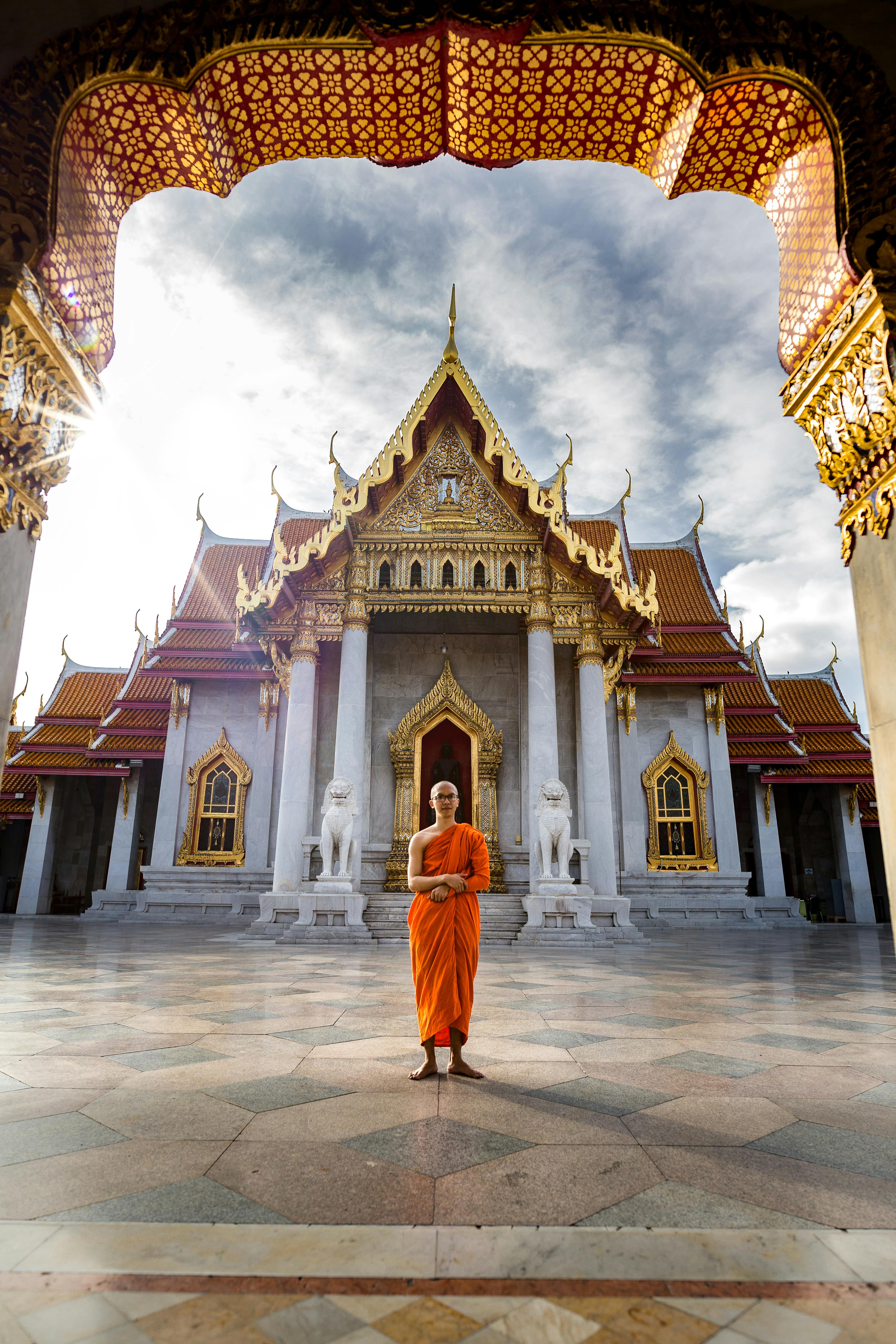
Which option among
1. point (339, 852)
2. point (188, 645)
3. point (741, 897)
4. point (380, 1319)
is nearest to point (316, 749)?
point (339, 852)

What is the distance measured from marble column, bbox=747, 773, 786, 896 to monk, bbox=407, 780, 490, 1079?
16.6 meters

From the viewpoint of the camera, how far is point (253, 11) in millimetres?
3123

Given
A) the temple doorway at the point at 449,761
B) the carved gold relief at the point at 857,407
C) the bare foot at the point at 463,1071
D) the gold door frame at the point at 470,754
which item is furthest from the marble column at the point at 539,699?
the carved gold relief at the point at 857,407

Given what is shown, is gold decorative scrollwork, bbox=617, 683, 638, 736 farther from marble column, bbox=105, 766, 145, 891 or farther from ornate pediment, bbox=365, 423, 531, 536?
marble column, bbox=105, 766, 145, 891

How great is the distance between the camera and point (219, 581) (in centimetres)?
2016

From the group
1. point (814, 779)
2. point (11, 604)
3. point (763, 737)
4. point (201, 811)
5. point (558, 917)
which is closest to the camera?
point (11, 604)

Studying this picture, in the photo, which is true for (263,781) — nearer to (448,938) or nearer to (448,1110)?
(448,938)

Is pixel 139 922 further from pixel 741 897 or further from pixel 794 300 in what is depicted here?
pixel 794 300

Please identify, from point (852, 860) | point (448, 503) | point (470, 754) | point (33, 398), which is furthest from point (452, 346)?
point (852, 860)

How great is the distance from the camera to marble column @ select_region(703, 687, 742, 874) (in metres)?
16.5

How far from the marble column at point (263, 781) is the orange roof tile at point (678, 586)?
30.3 ft

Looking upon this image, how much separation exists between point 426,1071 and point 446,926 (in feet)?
2.02

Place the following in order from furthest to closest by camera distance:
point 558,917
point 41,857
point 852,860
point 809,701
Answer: point 809,701 < point 852,860 < point 41,857 < point 558,917

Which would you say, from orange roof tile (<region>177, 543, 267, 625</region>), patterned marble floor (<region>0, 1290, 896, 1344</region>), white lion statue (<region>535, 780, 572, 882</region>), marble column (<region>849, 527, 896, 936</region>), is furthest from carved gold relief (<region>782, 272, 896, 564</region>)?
orange roof tile (<region>177, 543, 267, 625</region>)
